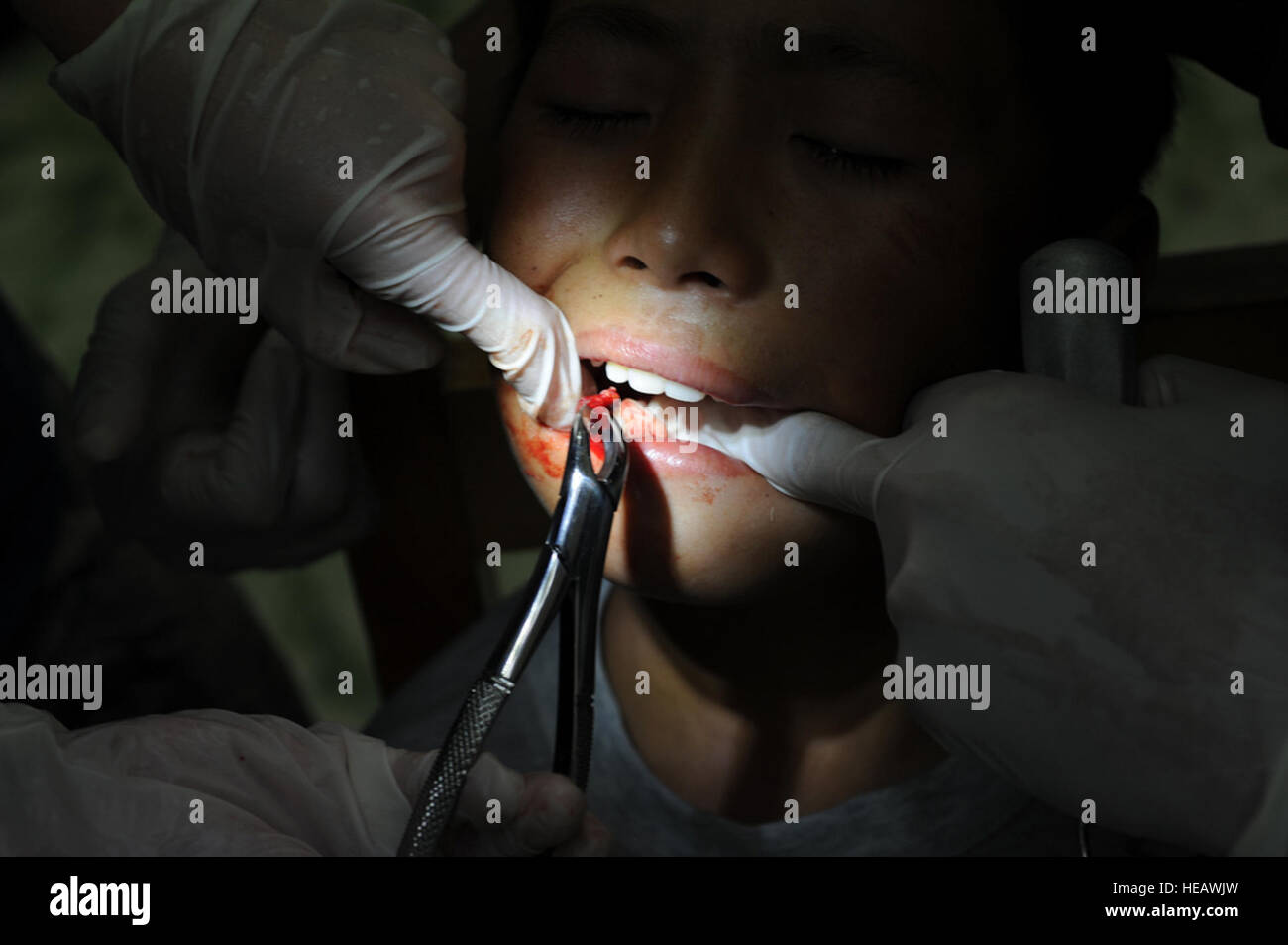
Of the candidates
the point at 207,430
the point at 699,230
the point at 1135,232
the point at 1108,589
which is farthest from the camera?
the point at 207,430

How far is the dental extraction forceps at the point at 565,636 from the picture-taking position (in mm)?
542

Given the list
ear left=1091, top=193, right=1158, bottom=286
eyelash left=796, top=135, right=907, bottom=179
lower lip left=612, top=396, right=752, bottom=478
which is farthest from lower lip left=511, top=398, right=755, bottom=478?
ear left=1091, top=193, right=1158, bottom=286

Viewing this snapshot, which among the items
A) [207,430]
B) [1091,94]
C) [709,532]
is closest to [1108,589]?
[709,532]

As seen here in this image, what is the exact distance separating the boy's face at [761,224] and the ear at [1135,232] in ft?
0.30

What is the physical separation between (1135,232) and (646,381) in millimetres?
332

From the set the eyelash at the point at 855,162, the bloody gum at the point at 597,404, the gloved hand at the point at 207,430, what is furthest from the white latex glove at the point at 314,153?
the gloved hand at the point at 207,430

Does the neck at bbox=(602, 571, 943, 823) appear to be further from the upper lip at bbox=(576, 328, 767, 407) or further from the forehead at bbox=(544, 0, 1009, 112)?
the forehead at bbox=(544, 0, 1009, 112)

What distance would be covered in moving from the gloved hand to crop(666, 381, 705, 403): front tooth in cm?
39

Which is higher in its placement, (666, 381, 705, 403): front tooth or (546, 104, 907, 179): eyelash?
(546, 104, 907, 179): eyelash

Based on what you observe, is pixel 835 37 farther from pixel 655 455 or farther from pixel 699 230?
pixel 655 455

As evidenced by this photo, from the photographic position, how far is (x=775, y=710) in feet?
2.75

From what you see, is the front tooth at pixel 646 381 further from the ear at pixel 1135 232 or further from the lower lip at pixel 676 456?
the ear at pixel 1135 232

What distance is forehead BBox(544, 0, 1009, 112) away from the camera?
0.60 m

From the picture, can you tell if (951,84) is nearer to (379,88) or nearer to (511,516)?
(379,88)
